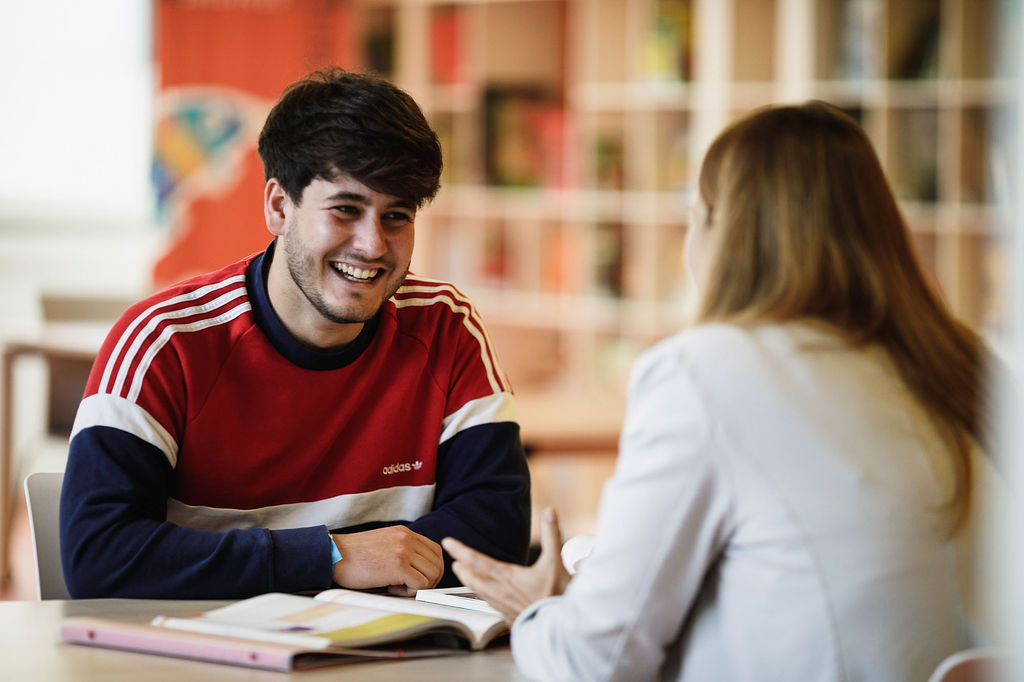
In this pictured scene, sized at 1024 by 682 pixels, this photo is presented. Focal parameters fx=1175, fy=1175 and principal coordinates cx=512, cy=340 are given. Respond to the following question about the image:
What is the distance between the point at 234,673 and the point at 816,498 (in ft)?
1.97

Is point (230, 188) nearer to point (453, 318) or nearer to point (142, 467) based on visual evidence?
point (453, 318)

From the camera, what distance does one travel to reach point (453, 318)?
1938mm

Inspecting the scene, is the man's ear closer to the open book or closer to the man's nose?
the man's nose

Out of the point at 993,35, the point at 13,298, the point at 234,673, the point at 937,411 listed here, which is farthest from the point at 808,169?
the point at 13,298

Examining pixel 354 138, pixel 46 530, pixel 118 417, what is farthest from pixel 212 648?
pixel 354 138

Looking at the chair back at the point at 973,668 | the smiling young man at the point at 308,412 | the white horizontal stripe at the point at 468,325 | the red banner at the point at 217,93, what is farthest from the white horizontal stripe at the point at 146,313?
the red banner at the point at 217,93

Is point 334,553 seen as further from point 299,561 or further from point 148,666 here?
point 148,666

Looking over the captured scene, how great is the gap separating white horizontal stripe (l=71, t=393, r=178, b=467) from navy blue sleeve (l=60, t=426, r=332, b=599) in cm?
1

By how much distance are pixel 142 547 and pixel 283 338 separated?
39 centimetres

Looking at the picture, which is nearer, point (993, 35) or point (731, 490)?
point (731, 490)

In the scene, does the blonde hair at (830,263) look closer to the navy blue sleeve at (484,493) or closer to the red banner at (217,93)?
the navy blue sleeve at (484,493)

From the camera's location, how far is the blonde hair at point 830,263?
46.8 inches

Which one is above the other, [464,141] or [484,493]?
[464,141]

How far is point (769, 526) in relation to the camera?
1.12 metres
